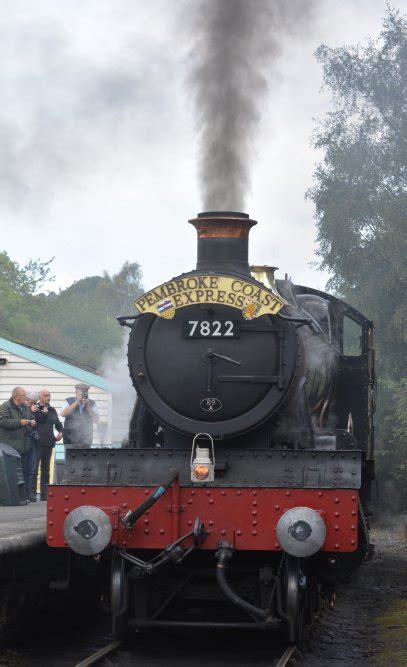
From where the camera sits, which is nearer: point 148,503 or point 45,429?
point 148,503

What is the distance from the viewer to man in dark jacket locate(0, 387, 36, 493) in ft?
41.9

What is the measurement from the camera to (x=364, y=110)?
25609 millimetres

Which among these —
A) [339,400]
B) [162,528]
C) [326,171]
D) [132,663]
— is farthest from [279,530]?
[326,171]

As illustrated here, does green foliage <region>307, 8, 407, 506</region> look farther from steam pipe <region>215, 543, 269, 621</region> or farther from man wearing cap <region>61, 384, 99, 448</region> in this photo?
steam pipe <region>215, 543, 269, 621</region>

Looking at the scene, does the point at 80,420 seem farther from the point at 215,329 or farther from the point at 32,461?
the point at 215,329

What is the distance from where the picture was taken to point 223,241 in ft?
25.9

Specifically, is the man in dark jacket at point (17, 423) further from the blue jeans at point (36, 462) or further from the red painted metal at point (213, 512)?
the red painted metal at point (213, 512)

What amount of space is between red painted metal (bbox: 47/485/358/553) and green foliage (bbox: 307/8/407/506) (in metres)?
14.7

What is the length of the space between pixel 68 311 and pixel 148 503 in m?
57.3

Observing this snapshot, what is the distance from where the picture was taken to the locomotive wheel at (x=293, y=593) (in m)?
7.10

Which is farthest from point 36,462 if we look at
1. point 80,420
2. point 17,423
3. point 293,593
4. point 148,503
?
point 293,593

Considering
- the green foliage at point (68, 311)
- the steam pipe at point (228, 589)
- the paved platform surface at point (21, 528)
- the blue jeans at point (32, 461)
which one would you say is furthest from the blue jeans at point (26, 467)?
the green foliage at point (68, 311)

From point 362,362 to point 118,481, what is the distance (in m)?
2.92

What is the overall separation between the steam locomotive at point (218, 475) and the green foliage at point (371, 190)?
14.2 meters
